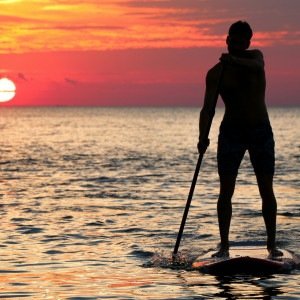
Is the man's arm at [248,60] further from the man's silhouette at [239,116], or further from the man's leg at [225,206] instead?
the man's leg at [225,206]

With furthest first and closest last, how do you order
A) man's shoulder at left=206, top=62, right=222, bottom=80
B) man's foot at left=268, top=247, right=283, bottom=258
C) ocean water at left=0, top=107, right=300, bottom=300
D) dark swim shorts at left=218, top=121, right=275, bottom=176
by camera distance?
man's foot at left=268, top=247, right=283, bottom=258, dark swim shorts at left=218, top=121, right=275, bottom=176, man's shoulder at left=206, top=62, right=222, bottom=80, ocean water at left=0, top=107, right=300, bottom=300

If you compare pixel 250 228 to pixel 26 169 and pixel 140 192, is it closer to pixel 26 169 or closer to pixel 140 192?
pixel 140 192

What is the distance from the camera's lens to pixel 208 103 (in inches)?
400

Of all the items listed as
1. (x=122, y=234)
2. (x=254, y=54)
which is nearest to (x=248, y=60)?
(x=254, y=54)

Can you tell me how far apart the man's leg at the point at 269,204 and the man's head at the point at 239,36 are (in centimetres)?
147

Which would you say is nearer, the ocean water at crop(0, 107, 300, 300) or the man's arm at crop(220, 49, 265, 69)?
the ocean water at crop(0, 107, 300, 300)

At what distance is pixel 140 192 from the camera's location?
22156mm

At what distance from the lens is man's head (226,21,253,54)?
388 inches

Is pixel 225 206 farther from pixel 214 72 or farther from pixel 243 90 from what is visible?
pixel 214 72

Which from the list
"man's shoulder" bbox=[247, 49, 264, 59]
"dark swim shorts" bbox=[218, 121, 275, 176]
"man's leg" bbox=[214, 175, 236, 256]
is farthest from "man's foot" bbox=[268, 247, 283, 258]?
"man's shoulder" bbox=[247, 49, 264, 59]

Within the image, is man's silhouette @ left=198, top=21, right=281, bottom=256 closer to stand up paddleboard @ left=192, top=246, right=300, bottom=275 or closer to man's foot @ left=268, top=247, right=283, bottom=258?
stand up paddleboard @ left=192, top=246, right=300, bottom=275

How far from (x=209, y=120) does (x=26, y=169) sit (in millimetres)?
24126

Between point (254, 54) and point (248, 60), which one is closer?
point (248, 60)

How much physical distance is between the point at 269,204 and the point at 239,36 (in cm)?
196
